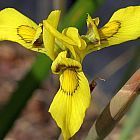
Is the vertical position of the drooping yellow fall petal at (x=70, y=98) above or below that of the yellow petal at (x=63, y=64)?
below

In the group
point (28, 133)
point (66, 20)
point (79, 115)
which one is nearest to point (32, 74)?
point (66, 20)

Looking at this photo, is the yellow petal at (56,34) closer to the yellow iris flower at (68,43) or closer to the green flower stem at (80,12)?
the yellow iris flower at (68,43)

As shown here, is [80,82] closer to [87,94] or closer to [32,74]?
[87,94]

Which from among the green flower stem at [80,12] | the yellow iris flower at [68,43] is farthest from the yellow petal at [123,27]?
the green flower stem at [80,12]

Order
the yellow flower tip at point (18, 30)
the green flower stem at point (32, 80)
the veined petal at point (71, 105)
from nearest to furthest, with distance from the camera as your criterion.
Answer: the veined petal at point (71, 105) → the yellow flower tip at point (18, 30) → the green flower stem at point (32, 80)

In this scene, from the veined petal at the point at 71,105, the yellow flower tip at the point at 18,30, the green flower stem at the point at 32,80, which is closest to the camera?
the veined petal at the point at 71,105
